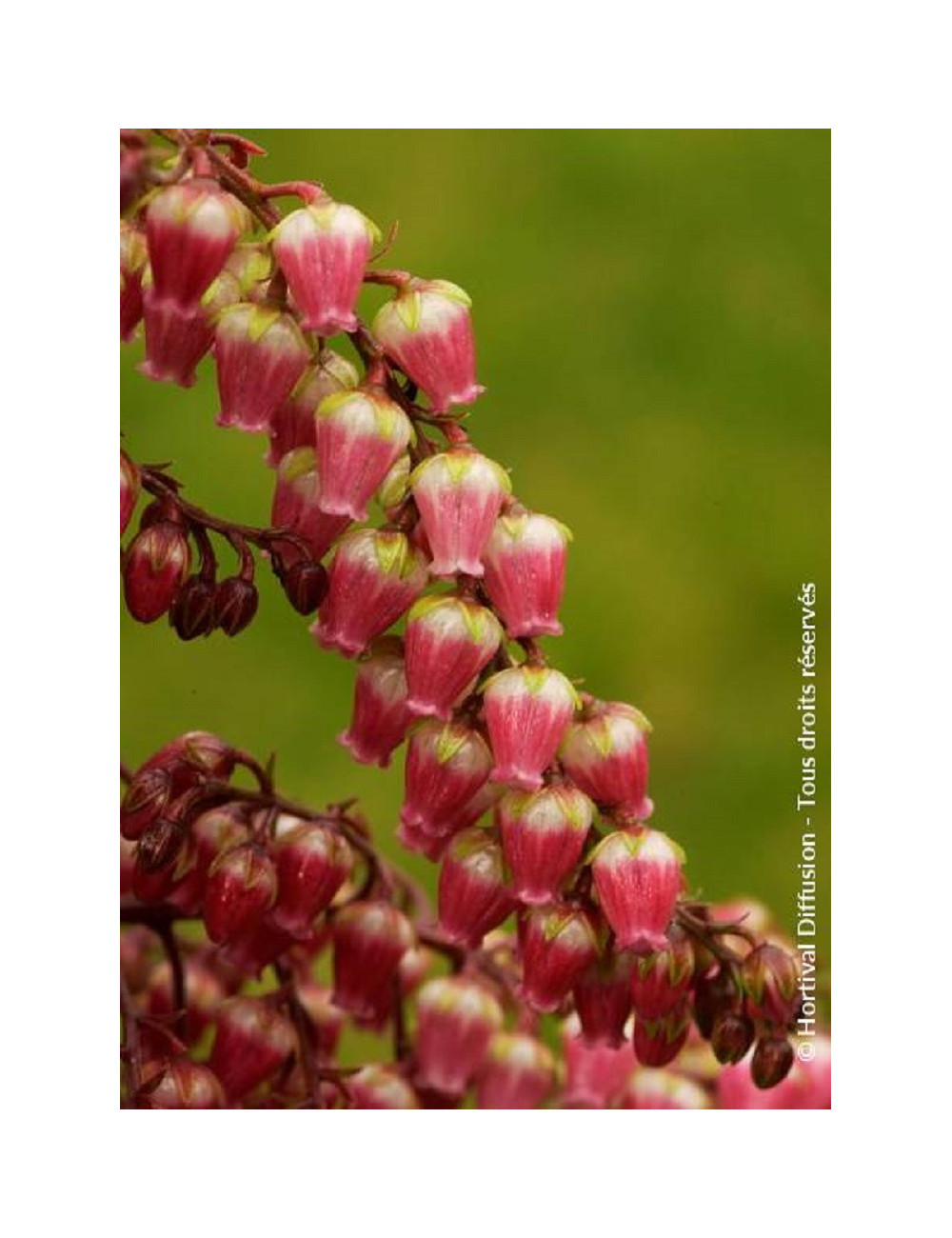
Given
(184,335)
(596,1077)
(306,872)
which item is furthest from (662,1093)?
(184,335)

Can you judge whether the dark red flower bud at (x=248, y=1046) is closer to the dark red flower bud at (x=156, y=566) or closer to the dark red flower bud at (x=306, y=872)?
the dark red flower bud at (x=306, y=872)

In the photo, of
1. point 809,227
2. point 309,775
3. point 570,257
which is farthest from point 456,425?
point 309,775

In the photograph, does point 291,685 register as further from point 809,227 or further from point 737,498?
point 809,227

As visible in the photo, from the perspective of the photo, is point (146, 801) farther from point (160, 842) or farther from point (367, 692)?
point (367, 692)

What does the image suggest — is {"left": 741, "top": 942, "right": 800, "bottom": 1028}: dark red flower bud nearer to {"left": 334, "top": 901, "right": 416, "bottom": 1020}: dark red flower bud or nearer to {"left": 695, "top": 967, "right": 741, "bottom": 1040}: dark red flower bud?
{"left": 695, "top": 967, "right": 741, "bottom": 1040}: dark red flower bud

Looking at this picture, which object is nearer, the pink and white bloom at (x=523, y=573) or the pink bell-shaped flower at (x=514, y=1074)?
the pink and white bloom at (x=523, y=573)

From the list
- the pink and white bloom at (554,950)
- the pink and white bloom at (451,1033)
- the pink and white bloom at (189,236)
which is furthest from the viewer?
the pink and white bloom at (451,1033)

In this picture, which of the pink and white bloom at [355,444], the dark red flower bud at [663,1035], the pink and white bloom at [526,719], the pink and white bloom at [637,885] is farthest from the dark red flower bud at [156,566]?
the dark red flower bud at [663,1035]
